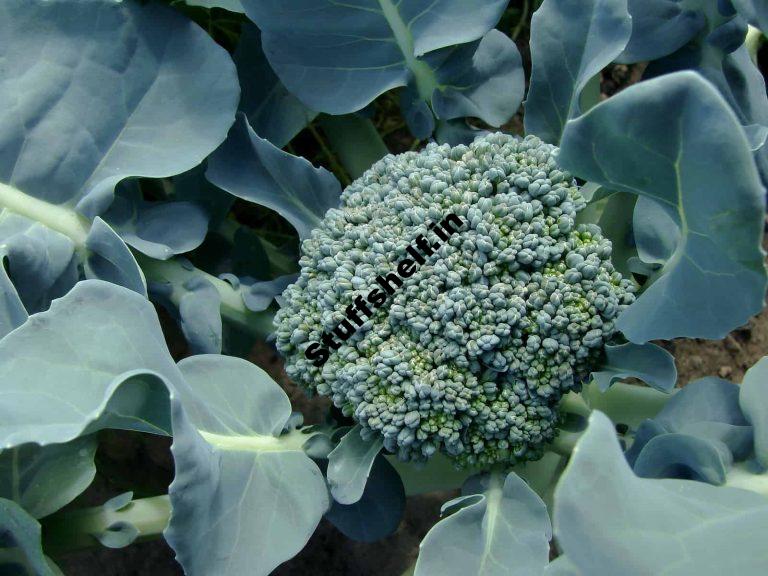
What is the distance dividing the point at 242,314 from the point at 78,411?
409mm

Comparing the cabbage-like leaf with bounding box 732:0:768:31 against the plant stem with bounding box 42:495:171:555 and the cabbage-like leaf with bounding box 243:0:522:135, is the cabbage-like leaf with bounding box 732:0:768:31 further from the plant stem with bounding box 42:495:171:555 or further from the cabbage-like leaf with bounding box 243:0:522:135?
the plant stem with bounding box 42:495:171:555

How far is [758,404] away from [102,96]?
0.94 metres

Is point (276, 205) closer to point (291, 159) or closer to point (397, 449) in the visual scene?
point (291, 159)

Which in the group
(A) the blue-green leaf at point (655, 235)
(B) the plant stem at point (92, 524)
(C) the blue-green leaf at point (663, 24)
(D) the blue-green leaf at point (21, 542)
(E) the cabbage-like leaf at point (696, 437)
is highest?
(C) the blue-green leaf at point (663, 24)

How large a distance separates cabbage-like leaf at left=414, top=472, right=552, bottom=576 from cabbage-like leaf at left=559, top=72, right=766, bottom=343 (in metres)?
0.27

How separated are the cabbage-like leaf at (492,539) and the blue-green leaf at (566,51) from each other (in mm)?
488

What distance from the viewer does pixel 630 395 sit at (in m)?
1.11

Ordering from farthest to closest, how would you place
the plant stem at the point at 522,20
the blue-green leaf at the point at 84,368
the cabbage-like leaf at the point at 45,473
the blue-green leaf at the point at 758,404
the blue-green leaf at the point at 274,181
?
the plant stem at the point at 522,20 < the blue-green leaf at the point at 274,181 < the cabbage-like leaf at the point at 45,473 < the blue-green leaf at the point at 758,404 < the blue-green leaf at the point at 84,368

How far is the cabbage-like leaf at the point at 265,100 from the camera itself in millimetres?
1163

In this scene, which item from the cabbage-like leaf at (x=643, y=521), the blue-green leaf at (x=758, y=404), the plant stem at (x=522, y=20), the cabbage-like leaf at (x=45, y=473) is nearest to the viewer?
the cabbage-like leaf at (x=643, y=521)

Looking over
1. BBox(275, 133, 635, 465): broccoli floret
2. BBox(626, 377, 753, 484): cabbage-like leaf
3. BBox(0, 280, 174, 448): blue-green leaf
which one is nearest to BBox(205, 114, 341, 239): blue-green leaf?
BBox(275, 133, 635, 465): broccoli floret

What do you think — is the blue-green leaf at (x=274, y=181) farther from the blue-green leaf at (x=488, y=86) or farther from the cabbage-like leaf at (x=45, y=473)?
the cabbage-like leaf at (x=45, y=473)

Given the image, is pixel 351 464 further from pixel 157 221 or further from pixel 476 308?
pixel 157 221

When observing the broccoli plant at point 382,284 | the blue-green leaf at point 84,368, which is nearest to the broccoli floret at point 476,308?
the broccoli plant at point 382,284
